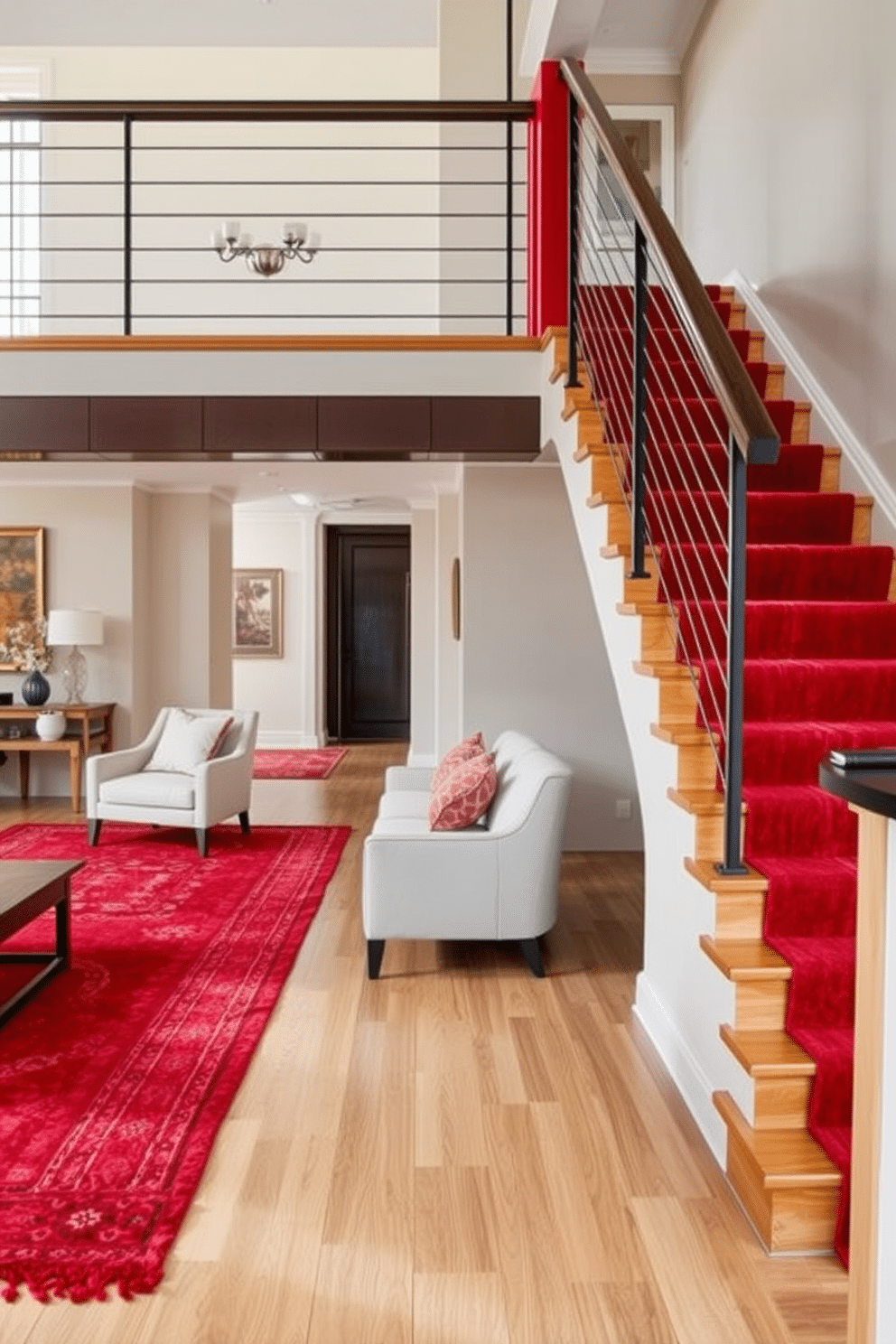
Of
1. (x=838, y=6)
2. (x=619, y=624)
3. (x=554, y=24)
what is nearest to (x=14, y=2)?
(x=554, y=24)

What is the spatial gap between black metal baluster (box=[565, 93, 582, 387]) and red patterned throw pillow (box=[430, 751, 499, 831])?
1.60 meters

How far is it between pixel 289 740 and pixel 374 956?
869 centimetres

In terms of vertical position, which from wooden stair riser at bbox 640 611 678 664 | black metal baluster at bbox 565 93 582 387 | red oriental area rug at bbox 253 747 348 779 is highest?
black metal baluster at bbox 565 93 582 387

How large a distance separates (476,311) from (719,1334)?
22.9 ft

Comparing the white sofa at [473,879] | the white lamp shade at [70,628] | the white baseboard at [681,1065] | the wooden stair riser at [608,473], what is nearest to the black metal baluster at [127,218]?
the wooden stair riser at [608,473]

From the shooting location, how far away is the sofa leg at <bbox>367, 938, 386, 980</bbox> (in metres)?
4.36

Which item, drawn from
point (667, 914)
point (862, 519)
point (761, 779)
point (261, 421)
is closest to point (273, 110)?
point (261, 421)

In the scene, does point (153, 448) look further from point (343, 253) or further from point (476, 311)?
point (343, 253)

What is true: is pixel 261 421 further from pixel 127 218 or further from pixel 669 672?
pixel 669 672

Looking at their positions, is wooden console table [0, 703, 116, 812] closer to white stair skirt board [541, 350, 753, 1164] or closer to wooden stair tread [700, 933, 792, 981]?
white stair skirt board [541, 350, 753, 1164]

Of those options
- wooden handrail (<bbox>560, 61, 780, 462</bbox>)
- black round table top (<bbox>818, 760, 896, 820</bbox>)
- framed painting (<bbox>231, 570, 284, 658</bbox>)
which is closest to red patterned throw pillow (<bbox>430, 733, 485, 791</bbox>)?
wooden handrail (<bbox>560, 61, 780, 462</bbox>)

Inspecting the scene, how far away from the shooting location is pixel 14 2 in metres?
7.85

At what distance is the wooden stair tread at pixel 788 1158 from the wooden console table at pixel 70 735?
6.57m

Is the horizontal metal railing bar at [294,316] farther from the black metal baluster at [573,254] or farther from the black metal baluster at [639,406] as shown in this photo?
the black metal baluster at [639,406]
